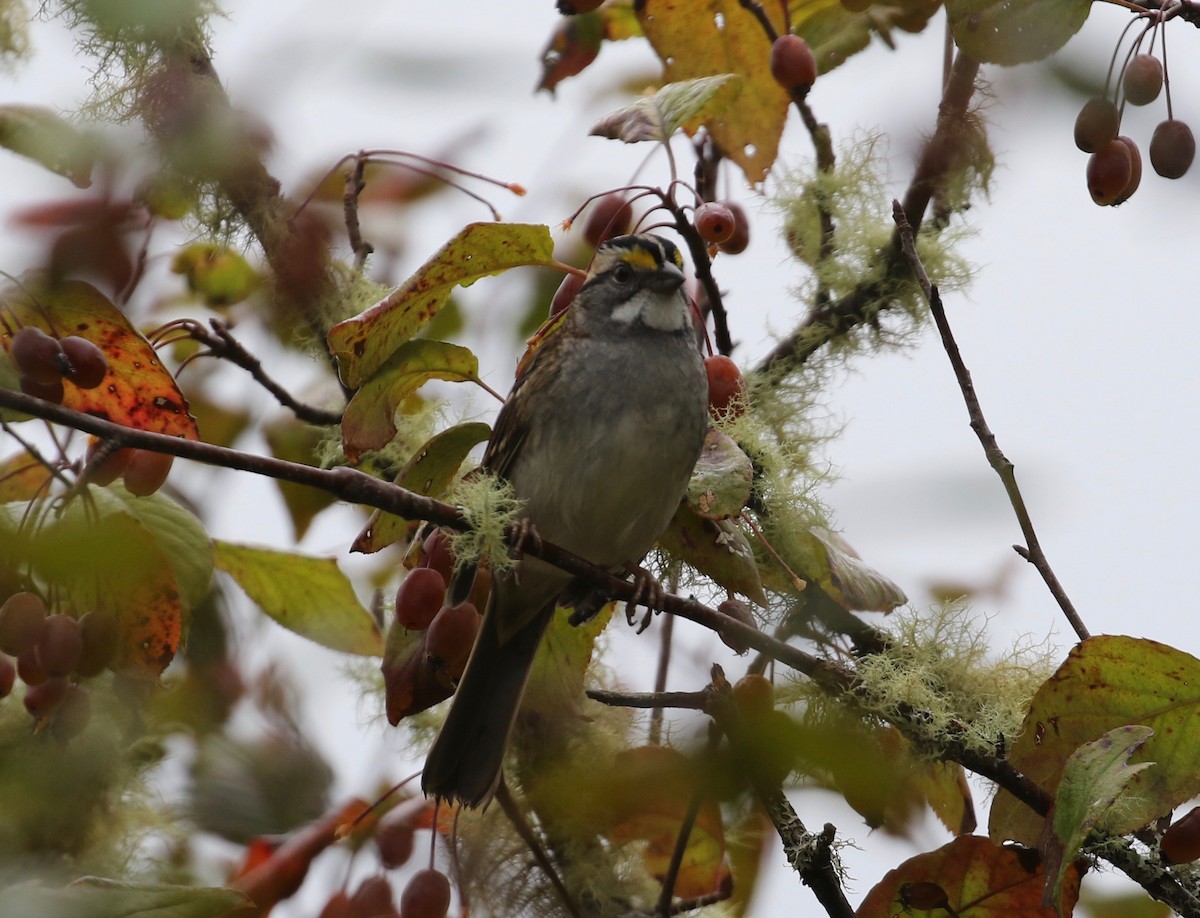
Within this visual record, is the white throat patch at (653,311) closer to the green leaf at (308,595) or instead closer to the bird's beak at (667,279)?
the bird's beak at (667,279)

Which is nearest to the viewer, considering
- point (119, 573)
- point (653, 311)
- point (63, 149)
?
point (119, 573)

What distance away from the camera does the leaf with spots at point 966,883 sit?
2.17 m

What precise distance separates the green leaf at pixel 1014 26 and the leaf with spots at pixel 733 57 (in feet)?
2.45

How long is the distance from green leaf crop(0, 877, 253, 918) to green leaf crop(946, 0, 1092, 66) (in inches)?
51.7

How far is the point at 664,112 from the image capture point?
2605 millimetres

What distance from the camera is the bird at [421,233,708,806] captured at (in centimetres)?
303

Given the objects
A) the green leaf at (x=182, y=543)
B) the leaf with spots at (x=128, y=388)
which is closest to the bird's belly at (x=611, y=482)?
the green leaf at (x=182, y=543)

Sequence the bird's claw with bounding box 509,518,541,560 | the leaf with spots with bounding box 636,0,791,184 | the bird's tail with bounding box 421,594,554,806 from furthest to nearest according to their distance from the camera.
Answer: the leaf with spots with bounding box 636,0,791,184 → the bird's tail with bounding box 421,594,554,806 → the bird's claw with bounding box 509,518,541,560

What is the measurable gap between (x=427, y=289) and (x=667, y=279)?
1086mm

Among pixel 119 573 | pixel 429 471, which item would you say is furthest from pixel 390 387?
pixel 119 573

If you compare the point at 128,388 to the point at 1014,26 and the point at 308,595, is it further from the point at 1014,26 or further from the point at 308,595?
the point at 1014,26

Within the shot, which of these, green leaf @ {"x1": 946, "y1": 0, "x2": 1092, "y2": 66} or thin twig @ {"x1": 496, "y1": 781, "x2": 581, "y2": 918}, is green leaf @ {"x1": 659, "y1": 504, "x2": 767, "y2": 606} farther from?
green leaf @ {"x1": 946, "y1": 0, "x2": 1092, "y2": 66}

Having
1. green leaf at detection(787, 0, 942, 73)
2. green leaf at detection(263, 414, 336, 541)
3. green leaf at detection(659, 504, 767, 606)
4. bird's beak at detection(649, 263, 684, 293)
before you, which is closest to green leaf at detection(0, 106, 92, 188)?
green leaf at detection(659, 504, 767, 606)

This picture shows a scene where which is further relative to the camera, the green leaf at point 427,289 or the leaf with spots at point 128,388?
the green leaf at point 427,289
